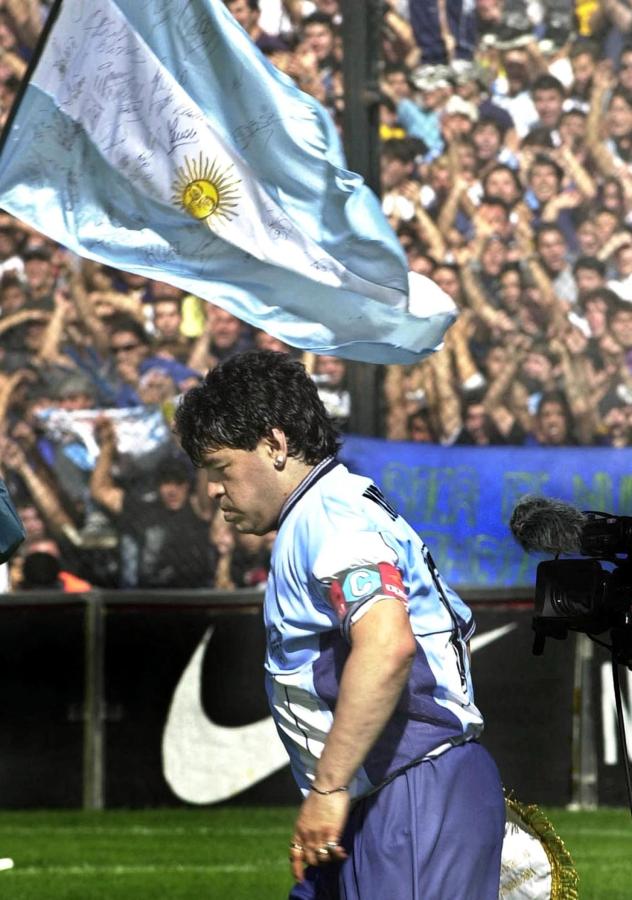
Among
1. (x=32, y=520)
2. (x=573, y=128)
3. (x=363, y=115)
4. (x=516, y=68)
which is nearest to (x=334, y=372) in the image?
(x=363, y=115)

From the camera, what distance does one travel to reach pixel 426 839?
12.0ft

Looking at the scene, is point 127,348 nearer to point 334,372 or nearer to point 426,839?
point 334,372

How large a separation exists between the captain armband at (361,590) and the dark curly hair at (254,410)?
0.39 meters

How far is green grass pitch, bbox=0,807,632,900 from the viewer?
8070 mm

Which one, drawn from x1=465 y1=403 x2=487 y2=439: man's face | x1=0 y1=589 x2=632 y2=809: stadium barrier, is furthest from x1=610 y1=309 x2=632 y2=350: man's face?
x1=0 y1=589 x2=632 y2=809: stadium barrier

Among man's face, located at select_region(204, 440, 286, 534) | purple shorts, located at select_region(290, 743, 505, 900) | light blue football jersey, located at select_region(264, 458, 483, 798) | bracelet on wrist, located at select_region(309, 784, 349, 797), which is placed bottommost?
purple shorts, located at select_region(290, 743, 505, 900)

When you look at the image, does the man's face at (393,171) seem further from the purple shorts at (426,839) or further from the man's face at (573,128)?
the purple shorts at (426,839)

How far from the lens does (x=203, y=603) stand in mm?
10594

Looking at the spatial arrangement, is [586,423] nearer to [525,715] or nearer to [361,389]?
[361,389]

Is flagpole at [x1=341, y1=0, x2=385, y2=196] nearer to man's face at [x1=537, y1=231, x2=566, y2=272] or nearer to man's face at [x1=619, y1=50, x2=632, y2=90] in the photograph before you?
man's face at [x1=537, y1=231, x2=566, y2=272]

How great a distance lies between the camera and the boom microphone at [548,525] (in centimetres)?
395

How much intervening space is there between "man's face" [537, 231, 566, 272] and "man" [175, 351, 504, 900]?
8615 millimetres

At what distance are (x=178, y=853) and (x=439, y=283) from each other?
4.73 metres

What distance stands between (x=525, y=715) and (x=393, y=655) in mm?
7270
